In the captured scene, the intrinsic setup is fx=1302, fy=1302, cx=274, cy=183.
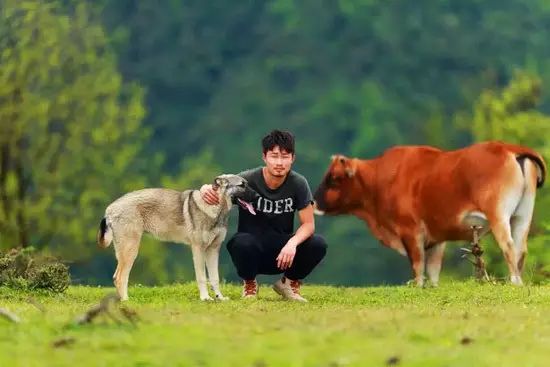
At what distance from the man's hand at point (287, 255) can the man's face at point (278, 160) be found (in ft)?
2.06

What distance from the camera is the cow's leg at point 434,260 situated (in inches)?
629

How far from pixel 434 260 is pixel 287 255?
17.9 feet

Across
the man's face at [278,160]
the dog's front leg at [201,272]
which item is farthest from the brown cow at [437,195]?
the dog's front leg at [201,272]

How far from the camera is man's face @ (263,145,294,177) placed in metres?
11.2

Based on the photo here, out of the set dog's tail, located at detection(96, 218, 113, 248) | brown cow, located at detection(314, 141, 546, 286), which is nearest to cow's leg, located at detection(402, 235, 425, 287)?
brown cow, located at detection(314, 141, 546, 286)

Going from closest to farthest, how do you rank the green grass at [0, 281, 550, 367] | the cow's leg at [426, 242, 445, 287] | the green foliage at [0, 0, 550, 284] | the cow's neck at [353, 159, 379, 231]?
the green grass at [0, 281, 550, 367] < the cow's leg at [426, 242, 445, 287] < the cow's neck at [353, 159, 379, 231] < the green foliage at [0, 0, 550, 284]

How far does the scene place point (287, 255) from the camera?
11.1m

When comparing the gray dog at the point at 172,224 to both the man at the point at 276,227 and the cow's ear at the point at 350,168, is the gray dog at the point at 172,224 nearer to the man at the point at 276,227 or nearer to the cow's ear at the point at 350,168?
the man at the point at 276,227

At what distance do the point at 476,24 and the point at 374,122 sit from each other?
19.3 ft

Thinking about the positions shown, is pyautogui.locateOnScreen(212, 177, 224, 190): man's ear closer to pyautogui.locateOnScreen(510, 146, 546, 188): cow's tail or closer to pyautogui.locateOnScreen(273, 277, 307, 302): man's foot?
pyautogui.locateOnScreen(273, 277, 307, 302): man's foot

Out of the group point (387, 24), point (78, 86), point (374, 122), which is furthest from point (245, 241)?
point (387, 24)

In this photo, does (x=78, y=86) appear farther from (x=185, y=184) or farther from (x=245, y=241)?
(x=245, y=241)

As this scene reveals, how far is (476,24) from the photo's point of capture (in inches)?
1736

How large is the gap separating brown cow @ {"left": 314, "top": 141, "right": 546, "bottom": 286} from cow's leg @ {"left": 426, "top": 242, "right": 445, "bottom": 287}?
0.01 metres
